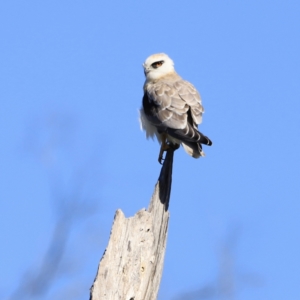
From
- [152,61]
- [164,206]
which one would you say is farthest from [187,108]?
[164,206]

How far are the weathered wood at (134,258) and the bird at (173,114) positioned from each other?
1326 millimetres


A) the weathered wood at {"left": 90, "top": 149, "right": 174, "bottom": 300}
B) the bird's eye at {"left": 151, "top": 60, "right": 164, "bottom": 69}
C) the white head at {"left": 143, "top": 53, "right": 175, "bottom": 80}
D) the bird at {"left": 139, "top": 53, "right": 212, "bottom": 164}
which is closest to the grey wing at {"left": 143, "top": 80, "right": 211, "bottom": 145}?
the bird at {"left": 139, "top": 53, "right": 212, "bottom": 164}

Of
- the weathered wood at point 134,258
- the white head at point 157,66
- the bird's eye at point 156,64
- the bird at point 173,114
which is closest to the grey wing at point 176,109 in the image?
the bird at point 173,114

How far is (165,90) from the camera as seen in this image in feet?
20.3

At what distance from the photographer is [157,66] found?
23.1 feet

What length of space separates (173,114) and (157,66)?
1.41 m

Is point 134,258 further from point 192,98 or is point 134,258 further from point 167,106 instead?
point 192,98

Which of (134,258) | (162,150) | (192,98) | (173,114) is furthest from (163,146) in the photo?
(134,258)

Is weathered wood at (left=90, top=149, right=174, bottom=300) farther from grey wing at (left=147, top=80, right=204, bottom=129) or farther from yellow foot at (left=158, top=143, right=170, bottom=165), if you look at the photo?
grey wing at (left=147, top=80, right=204, bottom=129)

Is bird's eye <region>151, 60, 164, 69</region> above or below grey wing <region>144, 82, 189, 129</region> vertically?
above

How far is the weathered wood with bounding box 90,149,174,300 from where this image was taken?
11.5 ft

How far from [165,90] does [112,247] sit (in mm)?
2842

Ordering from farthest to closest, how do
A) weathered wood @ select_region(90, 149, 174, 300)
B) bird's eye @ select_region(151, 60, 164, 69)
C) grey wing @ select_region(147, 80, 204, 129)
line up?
bird's eye @ select_region(151, 60, 164, 69), grey wing @ select_region(147, 80, 204, 129), weathered wood @ select_region(90, 149, 174, 300)

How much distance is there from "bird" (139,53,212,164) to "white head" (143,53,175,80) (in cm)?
8
